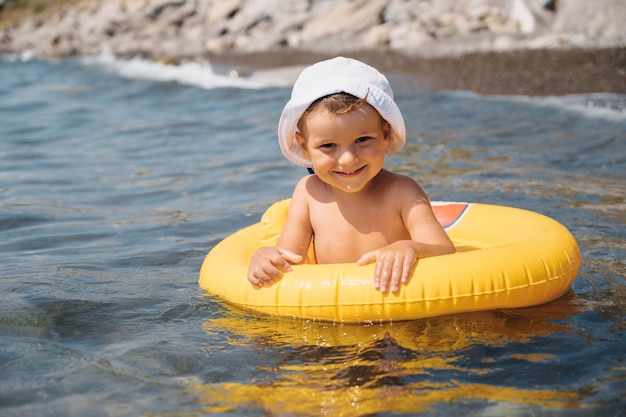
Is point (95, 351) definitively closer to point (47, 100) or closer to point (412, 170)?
point (412, 170)

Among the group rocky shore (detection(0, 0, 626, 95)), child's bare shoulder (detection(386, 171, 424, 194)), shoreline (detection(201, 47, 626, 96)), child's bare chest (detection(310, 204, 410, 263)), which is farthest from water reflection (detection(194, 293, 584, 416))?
rocky shore (detection(0, 0, 626, 95))

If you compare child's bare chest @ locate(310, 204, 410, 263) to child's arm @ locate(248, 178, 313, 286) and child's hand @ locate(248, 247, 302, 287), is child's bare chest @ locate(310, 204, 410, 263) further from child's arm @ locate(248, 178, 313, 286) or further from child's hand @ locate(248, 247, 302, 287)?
child's hand @ locate(248, 247, 302, 287)

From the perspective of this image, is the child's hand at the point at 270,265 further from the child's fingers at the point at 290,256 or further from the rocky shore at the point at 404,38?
the rocky shore at the point at 404,38

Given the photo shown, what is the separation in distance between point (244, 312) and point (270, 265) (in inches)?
12.1

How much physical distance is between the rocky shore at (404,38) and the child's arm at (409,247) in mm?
6111

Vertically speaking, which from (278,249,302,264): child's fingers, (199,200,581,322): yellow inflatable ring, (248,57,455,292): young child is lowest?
(199,200,581,322): yellow inflatable ring

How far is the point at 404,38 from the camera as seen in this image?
46.1ft

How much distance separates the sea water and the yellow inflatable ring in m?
0.08

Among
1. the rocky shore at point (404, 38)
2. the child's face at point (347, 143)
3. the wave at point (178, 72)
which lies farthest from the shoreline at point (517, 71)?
the child's face at point (347, 143)

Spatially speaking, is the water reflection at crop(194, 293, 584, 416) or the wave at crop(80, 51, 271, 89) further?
the wave at crop(80, 51, 271, 89)

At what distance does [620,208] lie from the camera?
514 cm

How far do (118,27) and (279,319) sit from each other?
22.0 meters

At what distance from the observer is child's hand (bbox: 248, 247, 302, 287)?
11.5ft

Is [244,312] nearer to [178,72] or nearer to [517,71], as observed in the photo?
[517,71]
